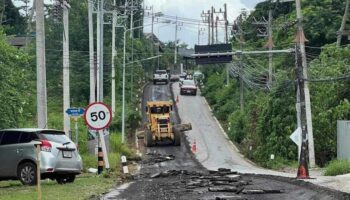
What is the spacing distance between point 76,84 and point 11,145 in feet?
171

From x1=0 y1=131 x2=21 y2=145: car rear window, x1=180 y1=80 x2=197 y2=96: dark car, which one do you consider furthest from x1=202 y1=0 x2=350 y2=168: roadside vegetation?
x1=180 y1=80 x2=197 y2=96: dark car

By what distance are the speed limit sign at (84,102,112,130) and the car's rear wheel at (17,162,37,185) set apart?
245 centimetres

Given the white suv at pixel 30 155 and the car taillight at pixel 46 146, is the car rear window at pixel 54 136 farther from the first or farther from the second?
the car taillight at pixel 46 146

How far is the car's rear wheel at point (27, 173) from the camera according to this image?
2131 centimetres

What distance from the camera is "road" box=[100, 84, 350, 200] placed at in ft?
59.9

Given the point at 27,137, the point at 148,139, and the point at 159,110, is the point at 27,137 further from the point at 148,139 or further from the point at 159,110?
the point at 148,139

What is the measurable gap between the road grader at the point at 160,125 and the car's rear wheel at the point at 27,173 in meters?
31.6

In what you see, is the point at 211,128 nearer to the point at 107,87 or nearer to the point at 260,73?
the point at 260,73

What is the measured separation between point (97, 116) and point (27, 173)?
2978 millimetres

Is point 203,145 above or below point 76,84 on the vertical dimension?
below

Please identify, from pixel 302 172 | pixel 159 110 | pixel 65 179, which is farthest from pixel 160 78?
pixel 65 179

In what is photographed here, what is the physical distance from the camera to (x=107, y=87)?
8225cm

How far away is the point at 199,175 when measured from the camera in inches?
1072

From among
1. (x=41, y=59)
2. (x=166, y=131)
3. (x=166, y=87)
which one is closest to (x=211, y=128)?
(x=166, y=131)
